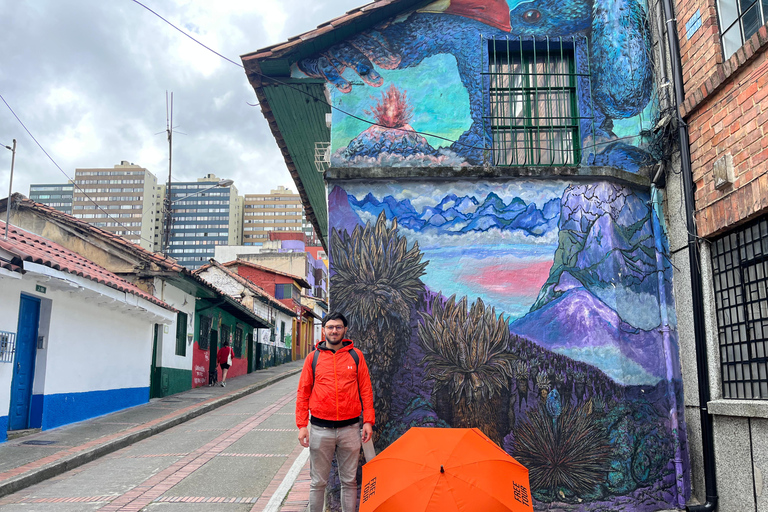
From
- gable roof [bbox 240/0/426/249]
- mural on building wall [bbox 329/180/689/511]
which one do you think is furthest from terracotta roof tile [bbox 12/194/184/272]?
mural on building wall [bbox 329/180/689/511]

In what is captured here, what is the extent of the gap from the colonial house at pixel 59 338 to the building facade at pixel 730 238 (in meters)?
8.93

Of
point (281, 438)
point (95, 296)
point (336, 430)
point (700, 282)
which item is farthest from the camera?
point (95, 296)

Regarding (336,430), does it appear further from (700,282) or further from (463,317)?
(700,282)

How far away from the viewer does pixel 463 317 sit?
6285 mm

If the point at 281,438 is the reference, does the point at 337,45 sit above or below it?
above

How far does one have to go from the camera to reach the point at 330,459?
5047mm

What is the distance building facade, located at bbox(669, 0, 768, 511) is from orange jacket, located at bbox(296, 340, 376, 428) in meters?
3.36

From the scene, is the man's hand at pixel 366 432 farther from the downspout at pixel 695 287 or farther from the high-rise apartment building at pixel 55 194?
the high-rise apartment building at pixel 55 194

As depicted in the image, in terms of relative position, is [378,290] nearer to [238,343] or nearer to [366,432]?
[366,432]

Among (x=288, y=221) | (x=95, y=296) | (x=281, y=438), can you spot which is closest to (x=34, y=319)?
(x=95, y=296)

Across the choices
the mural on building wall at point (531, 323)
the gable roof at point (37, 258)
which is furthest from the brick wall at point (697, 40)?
the gable roof at point (37, 258)

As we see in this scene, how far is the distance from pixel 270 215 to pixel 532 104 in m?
151

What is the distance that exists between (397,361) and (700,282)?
318 centimetres

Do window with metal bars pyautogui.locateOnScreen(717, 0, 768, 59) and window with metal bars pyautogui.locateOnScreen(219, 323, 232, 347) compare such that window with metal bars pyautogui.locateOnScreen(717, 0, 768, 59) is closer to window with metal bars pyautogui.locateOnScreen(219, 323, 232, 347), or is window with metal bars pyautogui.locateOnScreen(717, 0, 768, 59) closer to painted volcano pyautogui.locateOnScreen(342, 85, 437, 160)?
painted volcano pyautogui.locateOnScreen(342, 85, 437, 160)
